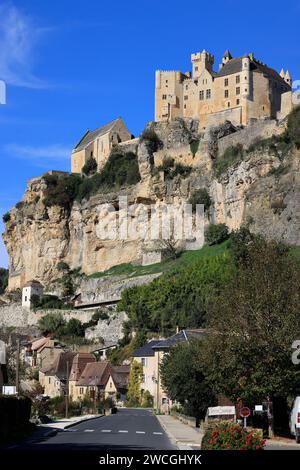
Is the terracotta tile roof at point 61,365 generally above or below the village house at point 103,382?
above

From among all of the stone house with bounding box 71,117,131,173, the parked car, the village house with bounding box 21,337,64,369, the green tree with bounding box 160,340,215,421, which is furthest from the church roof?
the parked car

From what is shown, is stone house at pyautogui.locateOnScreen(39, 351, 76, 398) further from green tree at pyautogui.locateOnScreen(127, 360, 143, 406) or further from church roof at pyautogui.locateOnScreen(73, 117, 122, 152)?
church roof at pyautogui.locateOnScreen(73, 117, 122, 152)

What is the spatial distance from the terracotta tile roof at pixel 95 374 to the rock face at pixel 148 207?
20.2 m

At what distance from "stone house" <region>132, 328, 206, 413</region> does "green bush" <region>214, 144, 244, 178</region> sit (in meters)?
24.4

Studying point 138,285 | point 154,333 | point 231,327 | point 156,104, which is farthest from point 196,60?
point 231,327

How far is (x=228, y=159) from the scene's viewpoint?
9219 cm

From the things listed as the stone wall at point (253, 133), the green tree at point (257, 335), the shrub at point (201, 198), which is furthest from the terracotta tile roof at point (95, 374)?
the green tree at point (257, 335)

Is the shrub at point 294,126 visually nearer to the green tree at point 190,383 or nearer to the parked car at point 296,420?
the green tree at point 190,383

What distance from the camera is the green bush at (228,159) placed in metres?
90.6

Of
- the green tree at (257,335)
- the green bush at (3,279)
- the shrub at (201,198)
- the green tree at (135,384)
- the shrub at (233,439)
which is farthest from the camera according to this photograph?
the green bush at (3,279)

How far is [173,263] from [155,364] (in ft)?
71.0

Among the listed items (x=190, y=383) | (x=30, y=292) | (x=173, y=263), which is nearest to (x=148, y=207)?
(x=173, y=263)

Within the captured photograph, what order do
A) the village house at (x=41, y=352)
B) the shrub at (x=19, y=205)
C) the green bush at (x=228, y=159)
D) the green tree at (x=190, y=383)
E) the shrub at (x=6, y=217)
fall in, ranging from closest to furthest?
the green tree at (x=190, y=383), the village house at (x=41, y=352), the green bush at (x=228, y=159), the shrub at (x=19, y=205), the shrub at (x=6, y=217)

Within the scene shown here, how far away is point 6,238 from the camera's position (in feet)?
417
